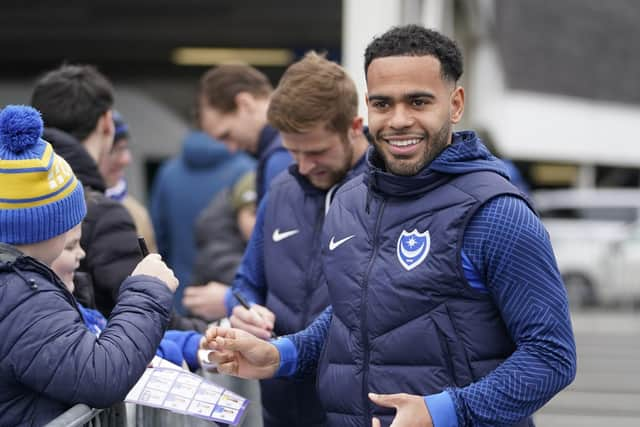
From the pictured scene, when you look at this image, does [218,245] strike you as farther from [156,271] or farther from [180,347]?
[156,271]

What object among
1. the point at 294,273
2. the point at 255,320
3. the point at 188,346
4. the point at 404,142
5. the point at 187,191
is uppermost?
the point at 404,142

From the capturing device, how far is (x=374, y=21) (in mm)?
5777

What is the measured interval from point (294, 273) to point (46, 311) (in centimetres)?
111

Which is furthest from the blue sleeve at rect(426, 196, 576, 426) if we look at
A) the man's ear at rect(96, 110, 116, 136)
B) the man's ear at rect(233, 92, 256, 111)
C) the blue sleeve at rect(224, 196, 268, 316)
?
the man's ear at rect(233, 92, 256, 111)

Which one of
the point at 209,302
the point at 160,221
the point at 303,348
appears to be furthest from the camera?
the point at 160,221

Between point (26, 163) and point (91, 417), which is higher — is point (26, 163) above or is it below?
above

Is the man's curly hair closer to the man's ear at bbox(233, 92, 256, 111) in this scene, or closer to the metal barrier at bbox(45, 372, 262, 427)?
the metal barrier at bbox(45, 372, 262, 427)

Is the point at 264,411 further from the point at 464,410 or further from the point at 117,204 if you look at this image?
the point at 464,410

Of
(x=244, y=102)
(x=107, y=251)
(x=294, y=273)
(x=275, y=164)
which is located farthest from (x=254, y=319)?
(x=244, y=102)

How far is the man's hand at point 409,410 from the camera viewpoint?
90.5 inches

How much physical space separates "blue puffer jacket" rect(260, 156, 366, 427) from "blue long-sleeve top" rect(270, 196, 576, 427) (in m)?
0.98

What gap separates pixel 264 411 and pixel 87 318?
927 mm

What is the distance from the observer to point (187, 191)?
275 inches

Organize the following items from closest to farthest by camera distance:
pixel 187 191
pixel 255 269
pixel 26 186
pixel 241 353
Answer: pixel 26 186 → pixel 241 353 → pixel 255 269 → pixel 187 191
